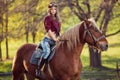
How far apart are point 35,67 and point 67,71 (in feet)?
4.74

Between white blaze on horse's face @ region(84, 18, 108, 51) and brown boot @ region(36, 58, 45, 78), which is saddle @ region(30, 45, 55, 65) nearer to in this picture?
brown boot @ region(36, 58, 45, 78)

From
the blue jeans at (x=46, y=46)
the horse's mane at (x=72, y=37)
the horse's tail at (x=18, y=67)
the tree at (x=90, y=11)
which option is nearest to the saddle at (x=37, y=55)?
the blue jeans at (x=46, y=46)

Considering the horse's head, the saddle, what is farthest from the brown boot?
the horse's head

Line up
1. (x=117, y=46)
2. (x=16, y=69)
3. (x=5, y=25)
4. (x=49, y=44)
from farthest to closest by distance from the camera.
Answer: (x=117, y=46) → (x=5, y=25) → (x=16, y=69) → (x=49, y=44)

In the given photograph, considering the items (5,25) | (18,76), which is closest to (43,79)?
(18,76)

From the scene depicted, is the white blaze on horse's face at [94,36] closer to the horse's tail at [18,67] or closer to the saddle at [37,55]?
the saddle at [37,55]

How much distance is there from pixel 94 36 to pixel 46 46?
1306mm

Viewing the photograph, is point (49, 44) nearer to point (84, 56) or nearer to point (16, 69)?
point (16, 69)

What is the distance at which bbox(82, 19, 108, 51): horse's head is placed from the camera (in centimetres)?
798

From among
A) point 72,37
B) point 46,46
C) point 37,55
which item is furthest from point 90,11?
point 72,37

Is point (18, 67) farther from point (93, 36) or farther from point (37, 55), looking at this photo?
point (93, 36)

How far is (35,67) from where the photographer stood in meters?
9.40

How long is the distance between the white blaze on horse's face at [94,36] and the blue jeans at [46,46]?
1.04m

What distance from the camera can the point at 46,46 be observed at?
8734 millimetres
